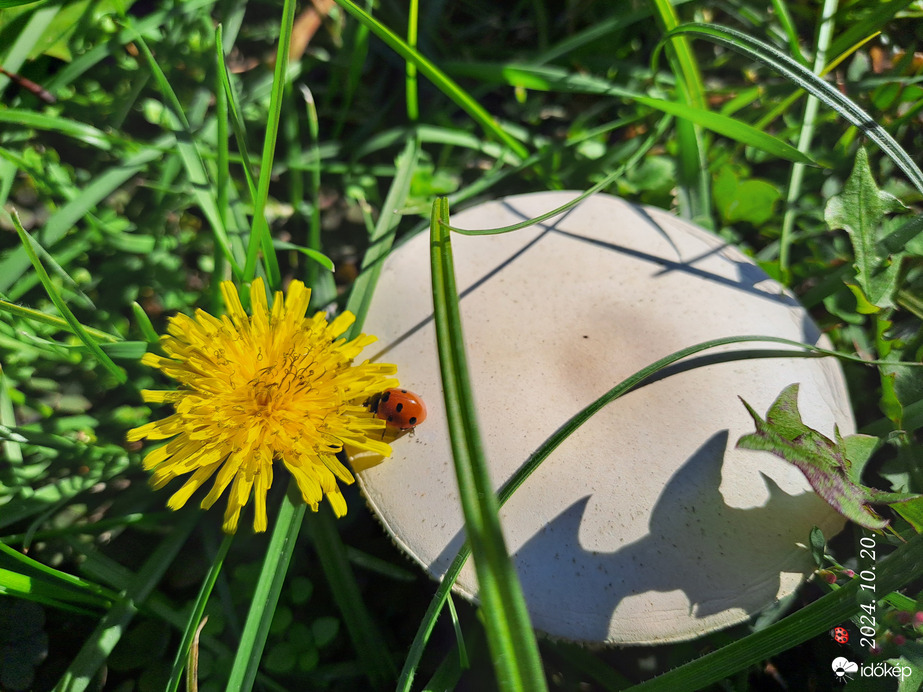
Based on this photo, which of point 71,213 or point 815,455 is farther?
point 71,213

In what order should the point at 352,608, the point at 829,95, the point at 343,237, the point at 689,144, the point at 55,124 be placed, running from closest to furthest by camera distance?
the point at 829,95 → the point at 352,608 → the point at 55,124 → the point at 689,144 → the point at 343,237

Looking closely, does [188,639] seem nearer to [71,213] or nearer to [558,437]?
[558,437]

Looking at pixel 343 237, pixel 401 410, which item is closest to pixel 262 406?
pixel 401 410

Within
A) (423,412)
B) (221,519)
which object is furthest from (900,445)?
(221,519)

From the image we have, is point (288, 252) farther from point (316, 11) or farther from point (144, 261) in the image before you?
point (316, 11)

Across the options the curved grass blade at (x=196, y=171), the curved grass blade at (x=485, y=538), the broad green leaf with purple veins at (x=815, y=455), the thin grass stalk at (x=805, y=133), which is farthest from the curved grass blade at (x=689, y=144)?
the curved grass blade at (x=196, y=171)

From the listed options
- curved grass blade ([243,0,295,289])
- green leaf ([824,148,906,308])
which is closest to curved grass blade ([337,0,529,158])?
curved grass blade ([243,0,295,289])
